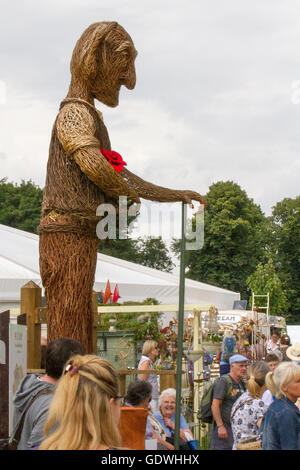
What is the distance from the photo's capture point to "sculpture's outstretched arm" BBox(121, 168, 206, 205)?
407 cm

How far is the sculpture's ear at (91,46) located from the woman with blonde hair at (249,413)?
241 centimetres

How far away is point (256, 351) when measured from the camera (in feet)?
38.5

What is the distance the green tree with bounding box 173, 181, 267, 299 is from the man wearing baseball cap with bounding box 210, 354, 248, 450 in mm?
30405

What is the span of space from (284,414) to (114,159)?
1.58 m

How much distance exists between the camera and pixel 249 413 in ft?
15.7

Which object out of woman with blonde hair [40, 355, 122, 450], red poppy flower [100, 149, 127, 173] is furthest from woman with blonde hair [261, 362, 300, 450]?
woman with blonde hair [40, 355, 122, 450]

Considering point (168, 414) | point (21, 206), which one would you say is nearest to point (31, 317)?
point (168, 414)

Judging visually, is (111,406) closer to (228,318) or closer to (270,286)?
(228,318)

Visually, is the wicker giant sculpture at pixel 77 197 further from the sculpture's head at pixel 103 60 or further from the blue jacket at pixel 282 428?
the blue jacket at pixel 282 428

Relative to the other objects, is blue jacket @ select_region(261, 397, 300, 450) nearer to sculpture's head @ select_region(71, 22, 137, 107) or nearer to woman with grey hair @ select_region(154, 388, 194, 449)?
woman with grey hair @ select_region(154, 388, 194, 449)

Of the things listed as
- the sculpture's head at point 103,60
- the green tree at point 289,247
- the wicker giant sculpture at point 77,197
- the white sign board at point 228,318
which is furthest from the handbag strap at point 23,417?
the green tree at point 289,247

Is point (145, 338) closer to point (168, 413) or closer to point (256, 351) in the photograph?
point (168, 413)

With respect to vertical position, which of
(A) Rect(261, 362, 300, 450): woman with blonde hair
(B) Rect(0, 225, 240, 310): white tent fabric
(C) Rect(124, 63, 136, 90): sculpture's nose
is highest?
(C) Rect(124, 63, 136, 90): sculpture's nose

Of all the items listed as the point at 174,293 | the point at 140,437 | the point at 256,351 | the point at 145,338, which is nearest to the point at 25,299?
the point at 140,437
